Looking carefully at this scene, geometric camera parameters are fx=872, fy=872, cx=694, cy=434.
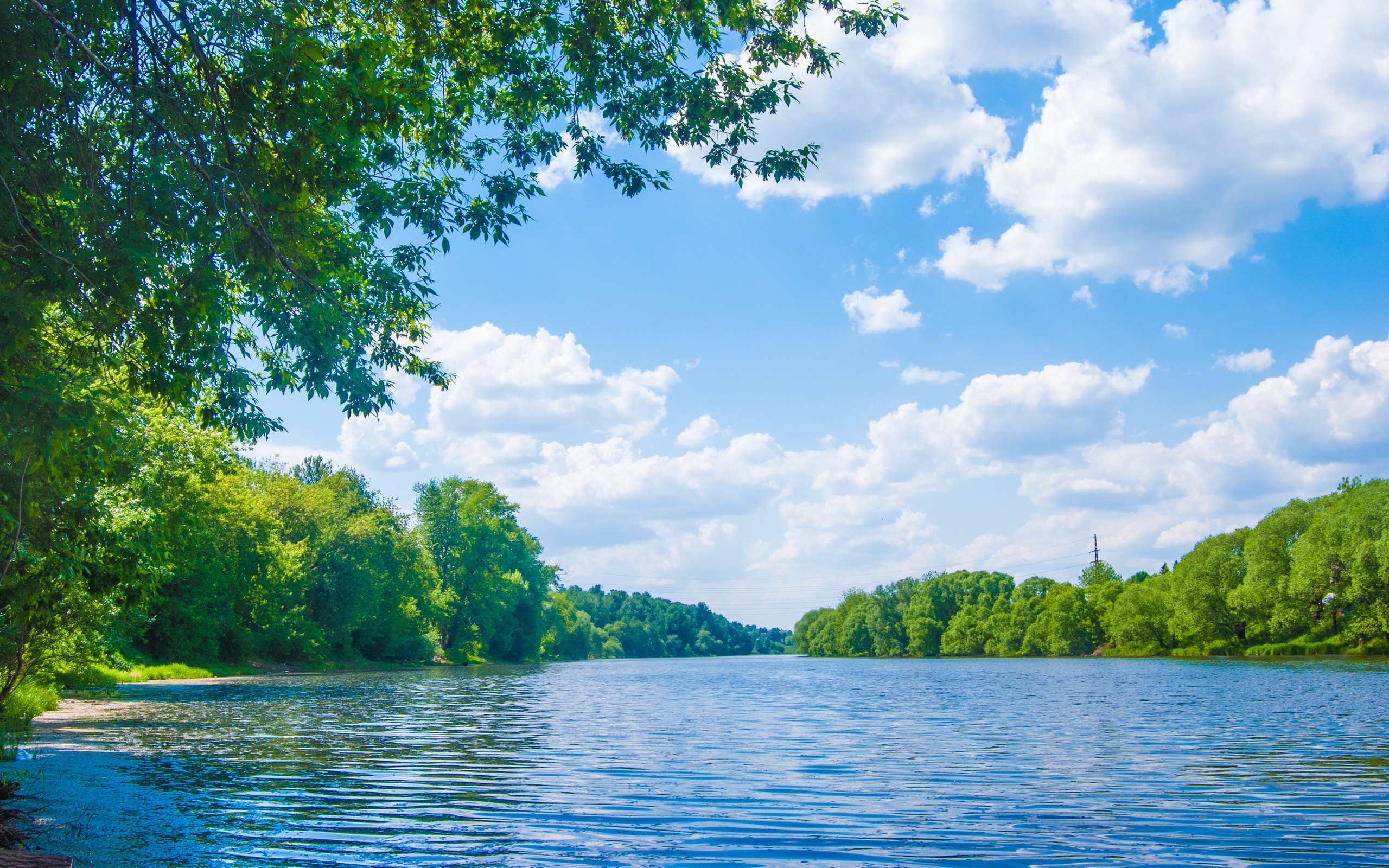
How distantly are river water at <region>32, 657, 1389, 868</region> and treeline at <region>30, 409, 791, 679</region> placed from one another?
10.7 ft

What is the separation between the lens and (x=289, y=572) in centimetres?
5688

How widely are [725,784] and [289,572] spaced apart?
50.4m

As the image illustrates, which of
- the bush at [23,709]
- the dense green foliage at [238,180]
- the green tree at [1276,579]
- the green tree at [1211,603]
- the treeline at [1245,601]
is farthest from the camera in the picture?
the green tree at [1211,603]

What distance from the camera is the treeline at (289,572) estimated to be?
76.9 feet

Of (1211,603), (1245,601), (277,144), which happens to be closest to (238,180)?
(277,144)

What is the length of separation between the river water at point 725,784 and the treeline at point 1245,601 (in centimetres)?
4619

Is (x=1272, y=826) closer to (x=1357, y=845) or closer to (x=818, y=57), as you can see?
(x=1357, y=845)

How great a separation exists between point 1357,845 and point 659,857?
7849 millimetres

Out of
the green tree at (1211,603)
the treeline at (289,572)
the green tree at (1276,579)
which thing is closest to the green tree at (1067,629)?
the green tree at (1211,603)

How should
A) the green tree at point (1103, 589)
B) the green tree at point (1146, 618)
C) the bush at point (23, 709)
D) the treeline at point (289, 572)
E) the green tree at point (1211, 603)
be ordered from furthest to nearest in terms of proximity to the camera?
the green tree at point (1103, 589) → the green tree at point (1146, 618) → the green tree at point (1211, 603) → the treeline at point (289, 572) → the bush at point (23, 709)

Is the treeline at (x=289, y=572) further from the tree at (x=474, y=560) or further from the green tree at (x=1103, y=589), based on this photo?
the green tree at (x=1103, y=589)

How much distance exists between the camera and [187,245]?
9.16 metres

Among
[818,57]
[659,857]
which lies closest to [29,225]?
[659,857]

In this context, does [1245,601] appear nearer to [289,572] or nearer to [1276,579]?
[1276,579]
